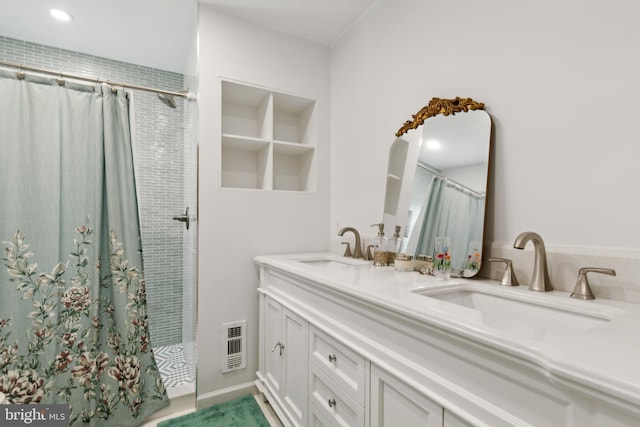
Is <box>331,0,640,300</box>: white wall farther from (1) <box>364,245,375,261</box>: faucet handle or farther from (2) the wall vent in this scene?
(2) the wall vent

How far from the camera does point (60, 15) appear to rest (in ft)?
6.72

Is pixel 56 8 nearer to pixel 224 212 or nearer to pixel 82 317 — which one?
pixel 224 212

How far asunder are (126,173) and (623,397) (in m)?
2.19

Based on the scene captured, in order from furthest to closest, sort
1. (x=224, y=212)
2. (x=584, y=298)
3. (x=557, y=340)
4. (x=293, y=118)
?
(x=293, y=118)
(x=224, y=212)
(x=584, y=298)
(x=557, y=340)

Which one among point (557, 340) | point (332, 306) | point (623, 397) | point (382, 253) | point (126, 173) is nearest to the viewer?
point (623, 397)

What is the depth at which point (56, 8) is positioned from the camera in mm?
1983

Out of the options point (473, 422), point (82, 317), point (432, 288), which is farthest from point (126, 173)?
point (473, 422)

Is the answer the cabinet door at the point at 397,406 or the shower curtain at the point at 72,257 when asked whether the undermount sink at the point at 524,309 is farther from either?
the shower curtain at the point at 72,257

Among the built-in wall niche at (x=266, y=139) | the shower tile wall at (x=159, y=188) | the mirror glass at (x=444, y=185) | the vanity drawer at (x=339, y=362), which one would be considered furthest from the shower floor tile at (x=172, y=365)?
the mirror glass at (x=444, y=185)

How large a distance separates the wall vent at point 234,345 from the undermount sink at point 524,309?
1.35 metres

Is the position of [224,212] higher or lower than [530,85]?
lower

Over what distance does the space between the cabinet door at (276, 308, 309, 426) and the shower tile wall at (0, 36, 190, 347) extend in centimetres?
162

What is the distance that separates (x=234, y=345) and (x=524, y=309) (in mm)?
1650

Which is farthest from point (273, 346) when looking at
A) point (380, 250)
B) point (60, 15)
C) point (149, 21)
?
point (60, 15)
